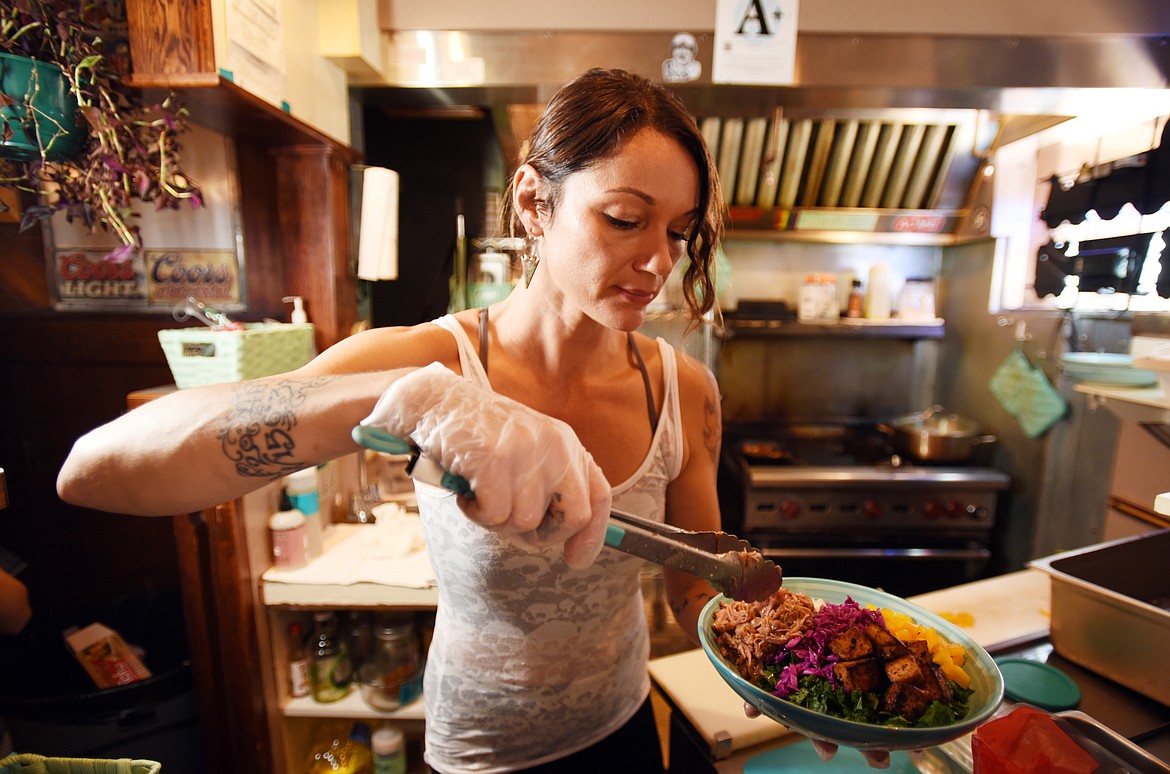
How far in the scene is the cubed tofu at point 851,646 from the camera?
33.4 inches

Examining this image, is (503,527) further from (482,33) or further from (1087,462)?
(1087,462)

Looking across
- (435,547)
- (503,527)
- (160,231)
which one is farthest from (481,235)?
(503,527)

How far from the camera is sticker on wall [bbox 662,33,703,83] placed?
2150 mm

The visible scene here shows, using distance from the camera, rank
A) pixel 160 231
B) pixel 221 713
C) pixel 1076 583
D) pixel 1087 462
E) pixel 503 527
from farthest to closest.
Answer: pixel 1087 462
pixel 160 231
pixel 221 713
pixel 1076 583
pixel 503 527

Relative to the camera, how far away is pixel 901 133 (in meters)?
2.96

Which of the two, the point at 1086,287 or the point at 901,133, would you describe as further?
the point at 901,133

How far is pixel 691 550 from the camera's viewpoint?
80cm

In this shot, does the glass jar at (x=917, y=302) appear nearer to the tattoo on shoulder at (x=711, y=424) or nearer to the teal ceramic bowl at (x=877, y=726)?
the tattoo on shoulder at (x=711, y=424)

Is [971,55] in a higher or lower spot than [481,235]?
higher

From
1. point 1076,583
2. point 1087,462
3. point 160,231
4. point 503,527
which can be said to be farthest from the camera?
point 1087,462

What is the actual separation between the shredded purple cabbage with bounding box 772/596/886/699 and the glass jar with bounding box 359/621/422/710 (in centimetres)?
151

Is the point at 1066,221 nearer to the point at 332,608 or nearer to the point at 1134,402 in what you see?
the point at 1134,402

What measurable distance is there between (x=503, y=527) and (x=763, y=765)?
0.69 metres

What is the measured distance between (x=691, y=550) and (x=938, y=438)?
9.11 ft
